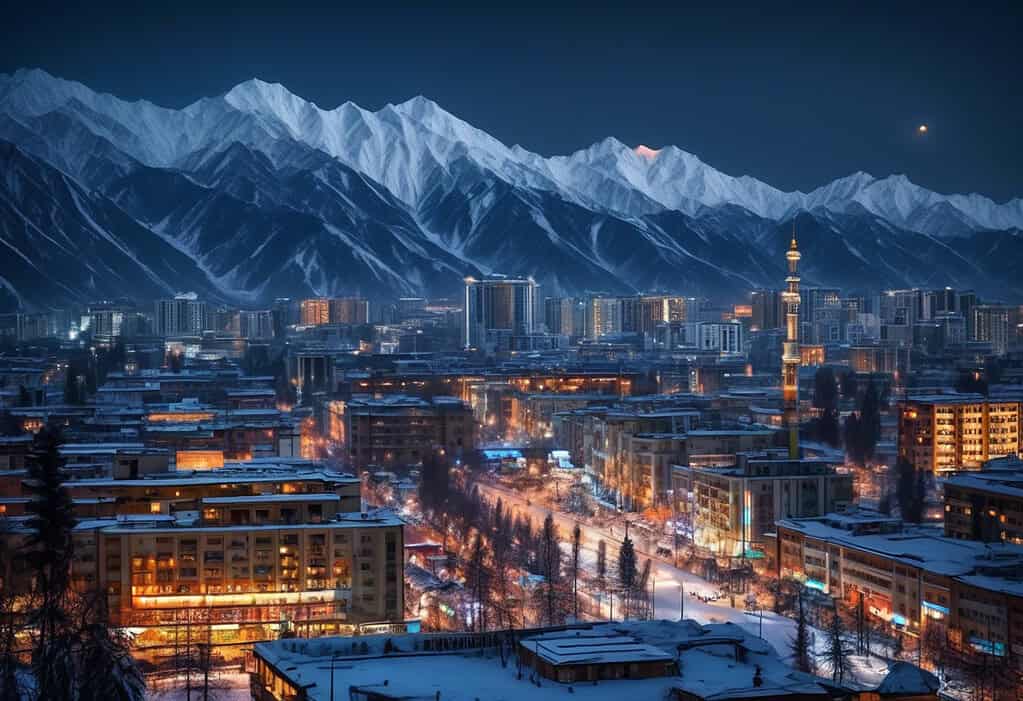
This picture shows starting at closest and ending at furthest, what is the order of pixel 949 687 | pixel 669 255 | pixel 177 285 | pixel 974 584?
pixel 949 687 < pixel 974 584 < pixel 177 285 < pixel 669 255

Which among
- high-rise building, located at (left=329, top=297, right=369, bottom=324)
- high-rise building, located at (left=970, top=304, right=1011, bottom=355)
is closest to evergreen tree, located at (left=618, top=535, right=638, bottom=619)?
high-rise building, located at (left=970, top=304, right=1011, bottom=355)

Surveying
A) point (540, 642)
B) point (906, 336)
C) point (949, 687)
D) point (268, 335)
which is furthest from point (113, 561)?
point (268, 335)

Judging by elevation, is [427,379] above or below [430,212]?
below

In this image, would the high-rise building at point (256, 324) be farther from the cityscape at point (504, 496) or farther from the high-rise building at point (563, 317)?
the high-rise building at point (563, 317)

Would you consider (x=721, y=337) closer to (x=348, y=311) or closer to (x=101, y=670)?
(x=348, y=311)

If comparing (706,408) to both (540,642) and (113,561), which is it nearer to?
(113,561)

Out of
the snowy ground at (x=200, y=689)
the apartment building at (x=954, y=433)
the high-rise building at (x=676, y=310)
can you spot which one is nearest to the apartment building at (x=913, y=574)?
the snowy ground at (x=200, y=689)
